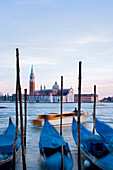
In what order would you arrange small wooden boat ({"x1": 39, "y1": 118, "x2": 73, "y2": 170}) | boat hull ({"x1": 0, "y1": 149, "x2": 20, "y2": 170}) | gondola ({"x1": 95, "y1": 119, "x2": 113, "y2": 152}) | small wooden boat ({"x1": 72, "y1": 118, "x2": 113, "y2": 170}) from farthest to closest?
gondola ({"x1": 95, "y1": 119, "x2": 113, "y2": 152})
small wooden boat ({"x1": 72, "y1": 118, "x2": 113, "y2": 170})
boat hull ({"x1": 0, "y1": 149, "x2": 20, "y2": 170})
small wooden boat ({"x1": 39, "y1": 118, "x2": 73, "y2": 170})

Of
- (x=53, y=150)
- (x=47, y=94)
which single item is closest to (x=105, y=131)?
(x=53, y=150)

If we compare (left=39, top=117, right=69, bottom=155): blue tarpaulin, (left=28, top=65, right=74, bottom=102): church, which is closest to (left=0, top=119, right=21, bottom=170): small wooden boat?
(left=39, top=117, right=69, bottom=155): blue tarpaulin

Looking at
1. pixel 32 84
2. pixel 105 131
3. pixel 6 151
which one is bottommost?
pixel 6 151

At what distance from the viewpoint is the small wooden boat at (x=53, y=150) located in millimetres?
7450

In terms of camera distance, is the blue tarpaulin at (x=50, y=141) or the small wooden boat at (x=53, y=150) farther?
the blue tarpaulin at (x=50, y=141)

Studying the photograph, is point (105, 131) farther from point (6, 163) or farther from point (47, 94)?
point (47, 94)

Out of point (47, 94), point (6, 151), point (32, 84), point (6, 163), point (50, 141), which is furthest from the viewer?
point (32, 84)

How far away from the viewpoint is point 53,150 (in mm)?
8297

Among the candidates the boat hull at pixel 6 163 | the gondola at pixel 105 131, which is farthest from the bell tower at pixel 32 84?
the boat hull at pixel 6 163

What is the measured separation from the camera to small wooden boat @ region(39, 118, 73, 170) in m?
7.45

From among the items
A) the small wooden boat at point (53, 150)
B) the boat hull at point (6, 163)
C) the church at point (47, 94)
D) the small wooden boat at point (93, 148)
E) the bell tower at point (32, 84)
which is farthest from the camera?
the bell tower at point (32, 84)

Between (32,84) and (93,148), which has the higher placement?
(32,84)

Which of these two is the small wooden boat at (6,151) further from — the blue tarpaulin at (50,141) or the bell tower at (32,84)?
the bell tower at (32,84)

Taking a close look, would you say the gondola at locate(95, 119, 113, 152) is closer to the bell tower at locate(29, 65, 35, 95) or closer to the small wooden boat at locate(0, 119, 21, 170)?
the small wooden boat at locate(0, 119, 21, 170)
